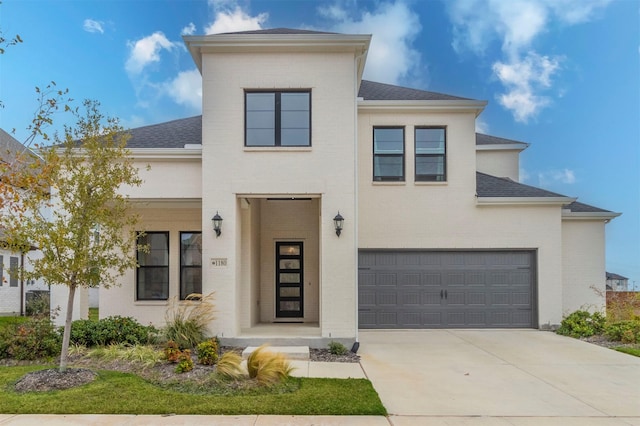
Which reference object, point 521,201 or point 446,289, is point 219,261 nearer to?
point 446,289

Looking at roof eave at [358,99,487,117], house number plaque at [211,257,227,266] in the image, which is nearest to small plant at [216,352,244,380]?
house number plaque at [211,257,227,266]

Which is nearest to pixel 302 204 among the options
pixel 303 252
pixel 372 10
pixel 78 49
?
pixel 303 252

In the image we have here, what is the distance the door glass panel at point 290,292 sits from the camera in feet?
39.5

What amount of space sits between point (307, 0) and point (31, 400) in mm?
12912

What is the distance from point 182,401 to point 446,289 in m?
8.71

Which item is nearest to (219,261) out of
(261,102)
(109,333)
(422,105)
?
(109,333)

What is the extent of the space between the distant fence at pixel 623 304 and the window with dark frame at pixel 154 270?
12760 mm

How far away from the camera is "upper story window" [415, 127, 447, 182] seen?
12383 millimetres

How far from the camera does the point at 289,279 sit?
12.1m

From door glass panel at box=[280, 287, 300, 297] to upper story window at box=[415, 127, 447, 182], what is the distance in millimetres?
4923

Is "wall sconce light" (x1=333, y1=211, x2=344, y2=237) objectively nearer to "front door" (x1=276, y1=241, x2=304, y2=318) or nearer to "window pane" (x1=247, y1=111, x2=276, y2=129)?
"window pane" (x1=247, y1=111, x2=276, y2=129)

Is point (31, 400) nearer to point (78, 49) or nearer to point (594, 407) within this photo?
point (594, 407)

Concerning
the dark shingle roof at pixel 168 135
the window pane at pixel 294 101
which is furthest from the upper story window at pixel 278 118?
the dark shingle roof at pixel 168 135

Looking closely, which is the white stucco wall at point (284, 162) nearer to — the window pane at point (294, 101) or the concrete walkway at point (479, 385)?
the window pane at point (294, 101)
